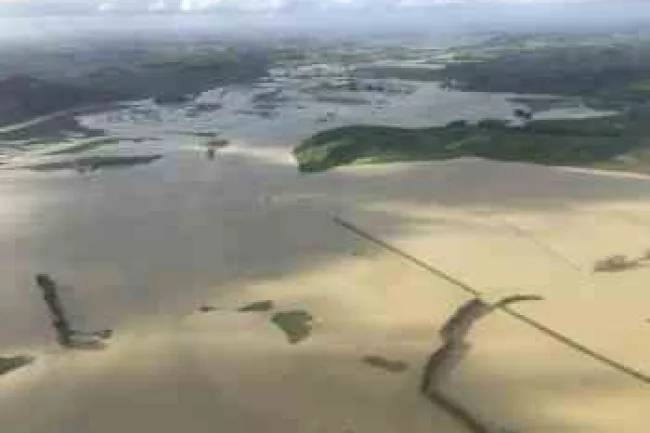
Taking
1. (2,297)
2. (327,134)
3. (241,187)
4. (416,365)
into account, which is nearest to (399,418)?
(416,365)

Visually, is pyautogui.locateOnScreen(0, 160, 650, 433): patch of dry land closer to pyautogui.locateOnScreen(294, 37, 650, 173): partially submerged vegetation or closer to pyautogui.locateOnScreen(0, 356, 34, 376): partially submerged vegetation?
pyautogui.locateOnScreen(0, 356, 34, 376): partially submerged vegetation

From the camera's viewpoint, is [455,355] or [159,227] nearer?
[455,355]

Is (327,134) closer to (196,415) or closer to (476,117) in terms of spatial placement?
(476,117)

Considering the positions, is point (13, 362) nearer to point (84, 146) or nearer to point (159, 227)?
point (159, 227)

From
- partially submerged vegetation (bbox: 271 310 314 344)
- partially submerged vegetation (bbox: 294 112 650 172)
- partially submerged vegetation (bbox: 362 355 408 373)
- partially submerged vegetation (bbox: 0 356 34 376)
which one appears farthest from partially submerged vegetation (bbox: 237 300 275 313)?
partially submerged vegetation (bbox: 294 112 650 172)

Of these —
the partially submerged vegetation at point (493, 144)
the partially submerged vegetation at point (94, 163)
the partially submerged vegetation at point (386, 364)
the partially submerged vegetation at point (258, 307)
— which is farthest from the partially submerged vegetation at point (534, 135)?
the partially submerged vegetation at point (386, 364)

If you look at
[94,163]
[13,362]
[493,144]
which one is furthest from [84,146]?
[13,362]

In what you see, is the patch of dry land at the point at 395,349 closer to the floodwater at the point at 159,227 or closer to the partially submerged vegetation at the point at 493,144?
the floodwater at the point at 159,227
